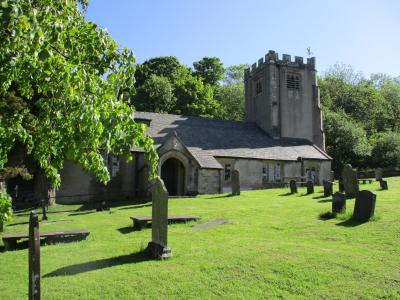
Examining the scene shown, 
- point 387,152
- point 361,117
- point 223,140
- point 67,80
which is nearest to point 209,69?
point 361,117

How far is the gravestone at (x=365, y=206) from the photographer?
1377 centimetres

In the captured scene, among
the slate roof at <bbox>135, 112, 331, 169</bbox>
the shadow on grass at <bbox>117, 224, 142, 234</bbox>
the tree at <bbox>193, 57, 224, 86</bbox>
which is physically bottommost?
Result: the shadow on grass at <bbox>117, 224, 142, 234</bbox>

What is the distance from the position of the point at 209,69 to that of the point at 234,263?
6264cm

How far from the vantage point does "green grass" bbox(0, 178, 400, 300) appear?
7973 mm

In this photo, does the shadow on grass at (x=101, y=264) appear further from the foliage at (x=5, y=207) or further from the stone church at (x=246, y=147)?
the stone church at (x=246, y=147)

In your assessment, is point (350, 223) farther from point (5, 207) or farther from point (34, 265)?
point (5, 207)

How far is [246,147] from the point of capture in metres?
36.0

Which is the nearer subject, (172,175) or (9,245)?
(9,245)

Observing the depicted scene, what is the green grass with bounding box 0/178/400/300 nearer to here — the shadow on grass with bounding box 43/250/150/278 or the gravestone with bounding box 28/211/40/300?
the shadow on grass with bounding box 43/250/150/278

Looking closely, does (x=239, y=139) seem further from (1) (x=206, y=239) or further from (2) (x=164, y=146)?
(1) (x=206, y=239)

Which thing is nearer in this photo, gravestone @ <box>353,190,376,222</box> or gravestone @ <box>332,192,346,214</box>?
gravestone @ <box>353,190,376,222</box>

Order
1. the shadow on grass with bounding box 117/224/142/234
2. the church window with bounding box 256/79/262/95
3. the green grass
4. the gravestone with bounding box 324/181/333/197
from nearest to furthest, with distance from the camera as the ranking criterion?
the green grass
the shadow on grass with bounding box 117/224/142/234
the gravestone with bounding box 324/181/333/197
the church window with bounding box 256/79/262/95

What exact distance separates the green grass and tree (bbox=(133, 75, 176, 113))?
3902cm

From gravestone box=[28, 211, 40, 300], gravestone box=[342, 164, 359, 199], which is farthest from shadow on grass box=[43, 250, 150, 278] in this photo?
gravestone box=[342, 164, 359, 199]
